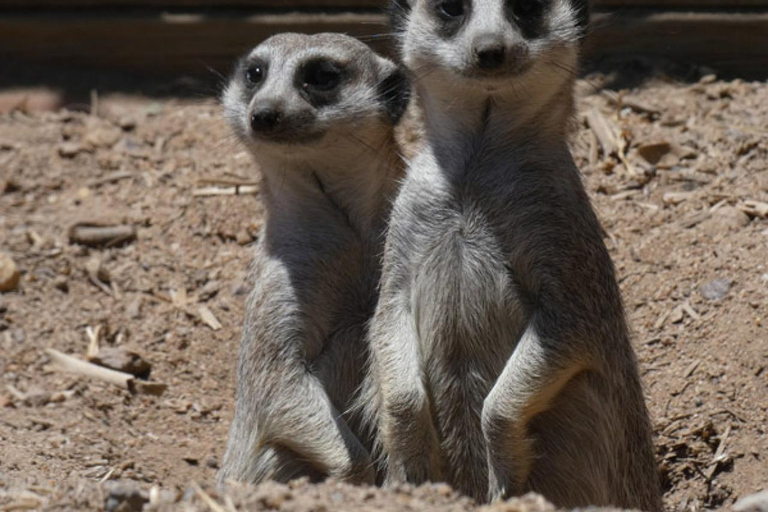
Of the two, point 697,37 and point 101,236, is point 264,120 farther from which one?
point 697,37

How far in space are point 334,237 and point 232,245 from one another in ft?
5.61

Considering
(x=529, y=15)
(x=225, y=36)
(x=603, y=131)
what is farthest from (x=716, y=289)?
(x=225, y=36)

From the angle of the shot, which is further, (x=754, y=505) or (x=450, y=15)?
(x=450, y=15)

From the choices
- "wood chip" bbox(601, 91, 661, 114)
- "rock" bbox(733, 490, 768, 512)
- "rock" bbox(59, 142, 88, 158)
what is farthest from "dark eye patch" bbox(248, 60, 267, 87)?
"rock" bbox(733, 490, 768, 512)

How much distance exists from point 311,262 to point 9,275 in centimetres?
202

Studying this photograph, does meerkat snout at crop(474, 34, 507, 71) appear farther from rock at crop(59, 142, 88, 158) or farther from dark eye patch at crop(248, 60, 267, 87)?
rock at crop(59, 142, 88, 158)

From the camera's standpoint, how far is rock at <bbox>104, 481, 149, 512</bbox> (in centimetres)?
320

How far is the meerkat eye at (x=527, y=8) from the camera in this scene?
413 centimetres

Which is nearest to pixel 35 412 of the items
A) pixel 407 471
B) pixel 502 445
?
pixel 407 471

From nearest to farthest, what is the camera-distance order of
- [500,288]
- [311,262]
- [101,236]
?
[500,288]
[311,262]
[101,236]

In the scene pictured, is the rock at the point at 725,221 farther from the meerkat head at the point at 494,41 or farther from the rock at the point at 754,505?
the rock at the point at 754,505

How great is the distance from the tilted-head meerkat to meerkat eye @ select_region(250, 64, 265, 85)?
1 cm

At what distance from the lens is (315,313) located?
441cm

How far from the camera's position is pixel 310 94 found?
15.3 feet
